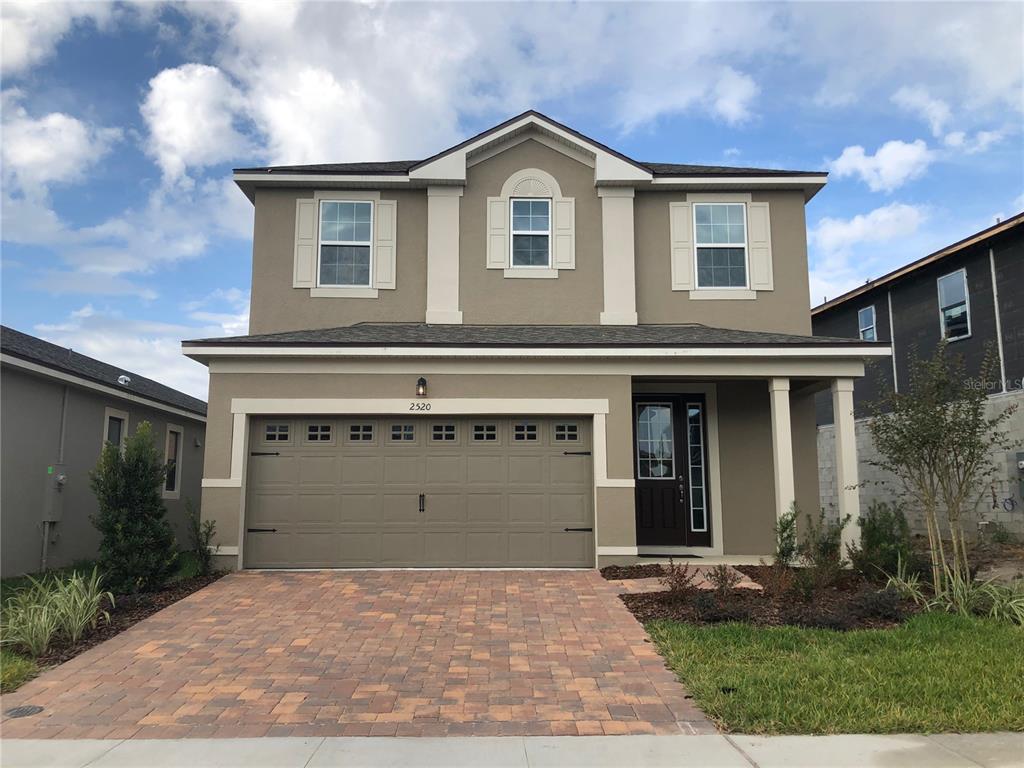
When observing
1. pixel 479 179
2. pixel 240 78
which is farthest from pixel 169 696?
pixel 240 78

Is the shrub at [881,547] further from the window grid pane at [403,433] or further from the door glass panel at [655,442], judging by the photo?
the window grid pane at [403,433]

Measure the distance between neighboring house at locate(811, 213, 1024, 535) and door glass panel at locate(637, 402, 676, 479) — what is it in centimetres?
370

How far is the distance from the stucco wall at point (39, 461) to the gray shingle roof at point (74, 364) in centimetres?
31

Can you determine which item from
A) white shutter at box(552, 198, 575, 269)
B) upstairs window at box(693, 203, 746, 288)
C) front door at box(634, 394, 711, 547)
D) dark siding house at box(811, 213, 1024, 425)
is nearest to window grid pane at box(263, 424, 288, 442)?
white shutter at box(552, 198, 575, 269)

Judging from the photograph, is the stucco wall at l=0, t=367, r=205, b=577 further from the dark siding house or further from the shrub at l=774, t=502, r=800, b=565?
the dark siding house

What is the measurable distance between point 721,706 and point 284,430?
7.47 meters

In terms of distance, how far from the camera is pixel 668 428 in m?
12.1

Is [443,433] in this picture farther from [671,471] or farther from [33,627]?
[33,627]

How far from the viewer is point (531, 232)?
40.4 feet

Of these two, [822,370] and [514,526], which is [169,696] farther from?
[822,370]

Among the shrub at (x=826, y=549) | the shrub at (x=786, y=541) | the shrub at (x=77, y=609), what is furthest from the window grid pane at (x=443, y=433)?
the shrub at (x=826, y=549)

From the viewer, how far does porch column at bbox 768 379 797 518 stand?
10203 millimetres

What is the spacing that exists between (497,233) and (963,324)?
1190cm

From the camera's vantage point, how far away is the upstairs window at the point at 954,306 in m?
16.0
